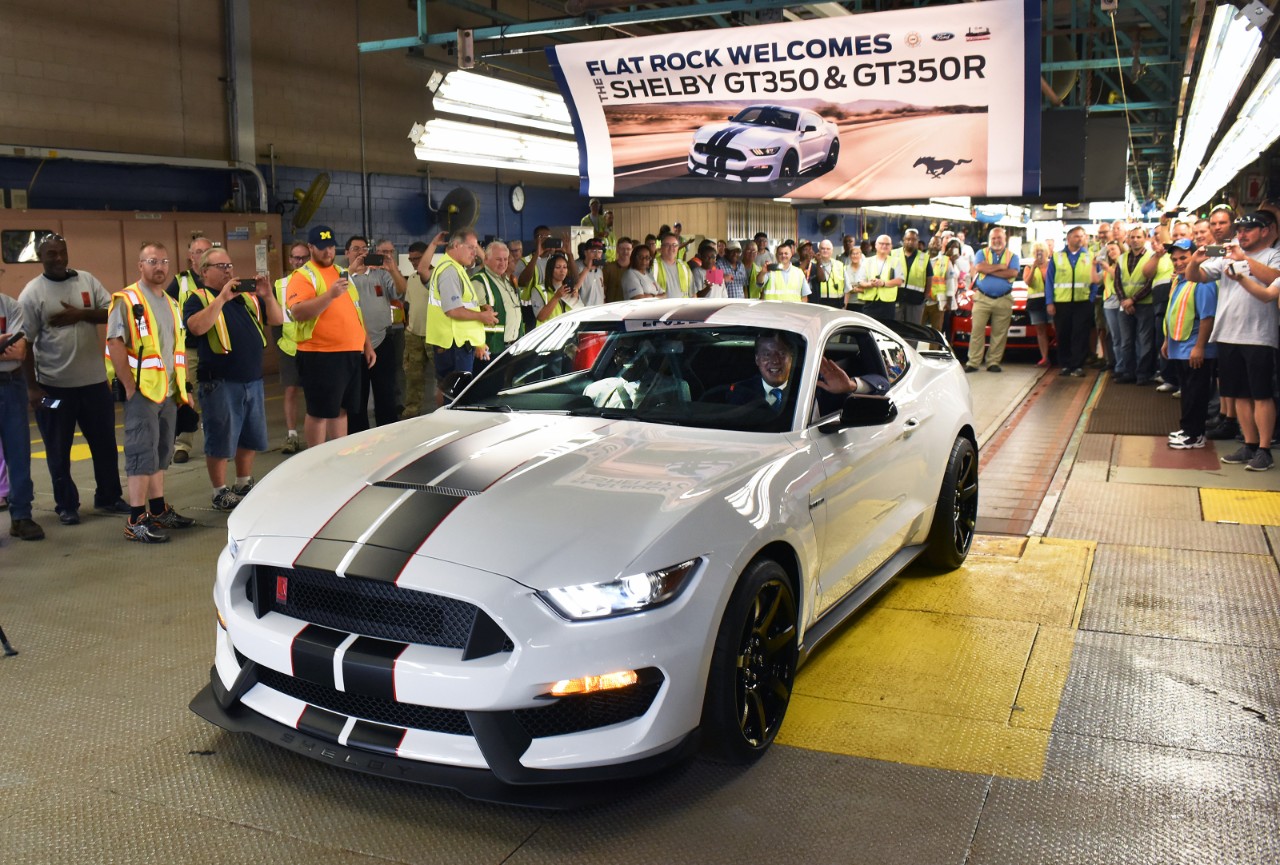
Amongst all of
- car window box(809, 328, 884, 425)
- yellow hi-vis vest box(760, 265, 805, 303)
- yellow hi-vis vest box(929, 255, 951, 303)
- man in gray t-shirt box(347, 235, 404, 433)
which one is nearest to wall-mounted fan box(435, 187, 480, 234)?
yellow hi-vis vest box(760, 265, 805, 303)

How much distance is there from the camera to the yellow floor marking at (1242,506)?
6617 mm

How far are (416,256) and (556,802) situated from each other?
9214 mm

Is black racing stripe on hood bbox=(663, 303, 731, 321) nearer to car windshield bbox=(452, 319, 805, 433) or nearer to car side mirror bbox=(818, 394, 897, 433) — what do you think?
car windshield bbox=(452, 319, 805, 433)

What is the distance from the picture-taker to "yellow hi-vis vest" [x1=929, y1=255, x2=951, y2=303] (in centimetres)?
1622

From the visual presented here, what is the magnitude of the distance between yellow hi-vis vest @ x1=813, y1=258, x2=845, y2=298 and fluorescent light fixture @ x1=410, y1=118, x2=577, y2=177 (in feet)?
13.6

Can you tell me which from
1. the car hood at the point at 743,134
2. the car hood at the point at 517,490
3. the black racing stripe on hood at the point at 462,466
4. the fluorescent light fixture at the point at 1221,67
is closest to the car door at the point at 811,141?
Answer: the car hood at the point at 743,134

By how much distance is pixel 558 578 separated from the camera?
296 cm

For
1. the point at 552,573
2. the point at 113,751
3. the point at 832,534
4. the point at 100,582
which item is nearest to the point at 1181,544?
the point at 832,534

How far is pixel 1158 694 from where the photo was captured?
406 cm

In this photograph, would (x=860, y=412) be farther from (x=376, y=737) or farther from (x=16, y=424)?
(x=16, y=424)

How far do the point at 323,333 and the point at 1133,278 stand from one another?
31.9 ft

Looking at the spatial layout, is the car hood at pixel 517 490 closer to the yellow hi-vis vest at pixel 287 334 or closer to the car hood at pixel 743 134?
the yellow hi-vis vest at pixel 287 334

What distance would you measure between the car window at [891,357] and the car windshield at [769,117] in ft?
10.4

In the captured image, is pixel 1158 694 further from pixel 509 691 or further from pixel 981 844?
pixel 509 691
